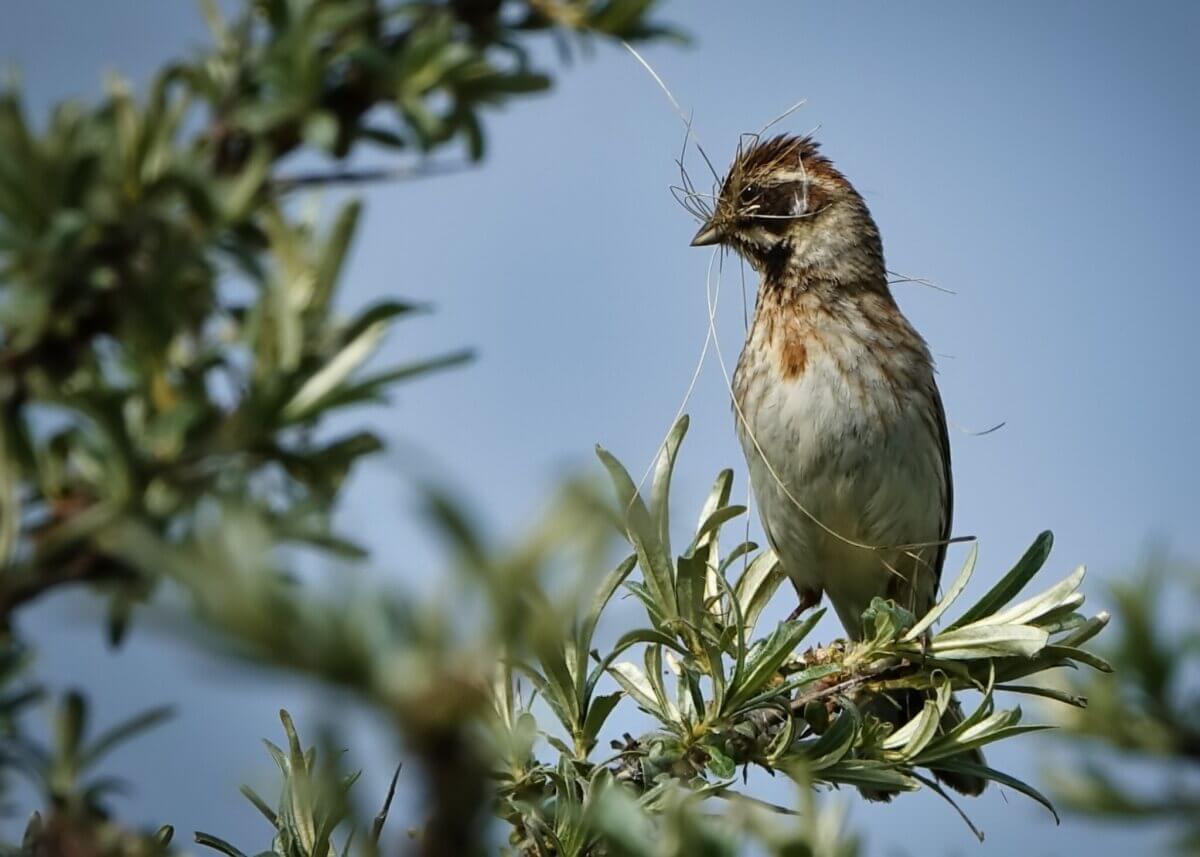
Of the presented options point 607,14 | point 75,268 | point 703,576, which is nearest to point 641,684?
point 703,576

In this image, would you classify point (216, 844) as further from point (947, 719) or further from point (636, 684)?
point (947, 719)

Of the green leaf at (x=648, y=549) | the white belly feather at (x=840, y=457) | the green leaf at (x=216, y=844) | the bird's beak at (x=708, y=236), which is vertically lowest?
the green leaf at (x=216, y=844)

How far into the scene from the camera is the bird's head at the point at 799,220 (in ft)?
19.0

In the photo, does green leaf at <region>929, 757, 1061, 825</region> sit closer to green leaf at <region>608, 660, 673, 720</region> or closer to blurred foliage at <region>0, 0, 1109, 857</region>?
green leaf at <region>608, 660, 673, 720</region>

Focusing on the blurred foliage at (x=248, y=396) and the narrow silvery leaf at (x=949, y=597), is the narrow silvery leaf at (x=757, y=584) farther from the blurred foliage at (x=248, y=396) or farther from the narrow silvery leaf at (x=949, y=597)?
the blurred foliage at (x=248, y=396)

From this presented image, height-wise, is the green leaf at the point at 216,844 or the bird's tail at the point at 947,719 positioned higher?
the bird's tail at the point at 947,719

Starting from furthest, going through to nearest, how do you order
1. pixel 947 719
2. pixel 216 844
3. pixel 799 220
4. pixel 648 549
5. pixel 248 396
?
1. pixel 799 220
2. pixel 947 719
3. pixel 648 549
4. pixel 216 844
5. pixel 248 396

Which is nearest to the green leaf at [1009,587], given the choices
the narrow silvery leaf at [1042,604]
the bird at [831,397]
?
the narrow silvery leaf at [1042,604]

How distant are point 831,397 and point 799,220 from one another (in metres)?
0.87

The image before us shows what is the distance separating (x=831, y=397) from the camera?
5500 mm

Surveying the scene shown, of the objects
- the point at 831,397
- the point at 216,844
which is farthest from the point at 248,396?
the point at 831,397

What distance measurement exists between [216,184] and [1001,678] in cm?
241

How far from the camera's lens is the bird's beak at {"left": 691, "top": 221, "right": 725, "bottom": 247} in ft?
17.6

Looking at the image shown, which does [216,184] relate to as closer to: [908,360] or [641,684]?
[641,684]
